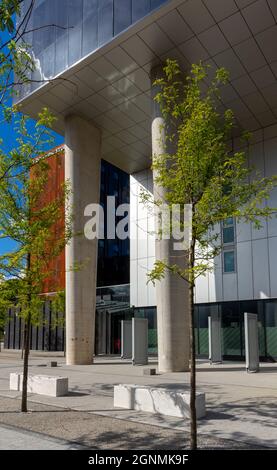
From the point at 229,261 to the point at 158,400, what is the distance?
17.9 m

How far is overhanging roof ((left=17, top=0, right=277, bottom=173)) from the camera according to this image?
18391mm

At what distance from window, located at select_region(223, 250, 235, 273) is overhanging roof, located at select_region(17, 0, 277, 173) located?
752 centimetres

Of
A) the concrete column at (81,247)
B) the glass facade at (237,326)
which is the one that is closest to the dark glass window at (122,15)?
the concrete column at (81,247)

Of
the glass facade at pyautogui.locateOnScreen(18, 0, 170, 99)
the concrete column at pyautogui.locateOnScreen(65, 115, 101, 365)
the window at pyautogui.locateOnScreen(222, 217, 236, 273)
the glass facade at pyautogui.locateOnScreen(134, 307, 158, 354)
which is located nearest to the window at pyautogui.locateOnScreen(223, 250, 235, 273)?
the window at pyautogui.locateOnScreen(222, 217, 236, 273)

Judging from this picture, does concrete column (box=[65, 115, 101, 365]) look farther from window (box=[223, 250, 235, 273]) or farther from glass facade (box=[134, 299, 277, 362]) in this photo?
window (box=[223, 250, 235, 273])

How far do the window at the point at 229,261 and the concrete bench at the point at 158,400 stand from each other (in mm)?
17039

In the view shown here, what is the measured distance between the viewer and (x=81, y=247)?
83.4ft

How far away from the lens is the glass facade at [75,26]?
19778 millimetres

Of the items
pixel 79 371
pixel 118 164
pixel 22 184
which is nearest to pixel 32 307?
pixel 22 184

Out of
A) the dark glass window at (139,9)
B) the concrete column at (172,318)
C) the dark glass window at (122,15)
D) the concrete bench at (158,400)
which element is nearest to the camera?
the concrete bench at (158,400)

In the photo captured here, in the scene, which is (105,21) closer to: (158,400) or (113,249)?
(158,400)

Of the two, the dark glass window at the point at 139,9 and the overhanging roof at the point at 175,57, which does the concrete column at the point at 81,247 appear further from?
the dark glass window at the point at 139,9

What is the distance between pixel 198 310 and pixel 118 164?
11.6 metres

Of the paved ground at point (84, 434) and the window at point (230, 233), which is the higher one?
the window at point (230, 233)
